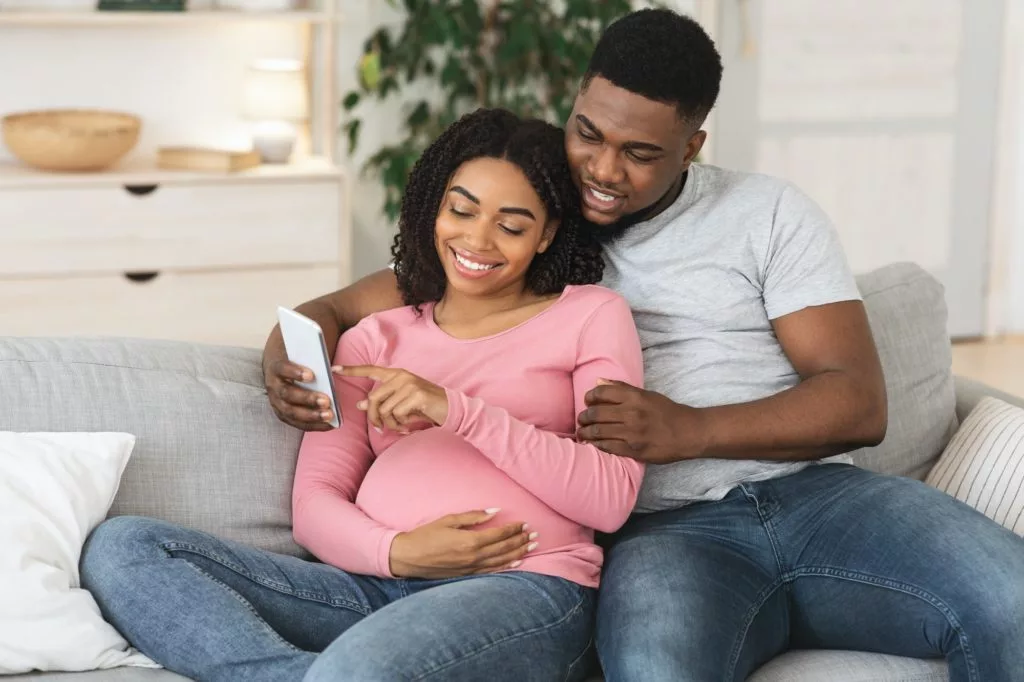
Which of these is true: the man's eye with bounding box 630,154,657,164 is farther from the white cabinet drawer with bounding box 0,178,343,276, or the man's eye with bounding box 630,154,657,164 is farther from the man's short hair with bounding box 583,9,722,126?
the white cabinet drawer with bounding box 0,178,343,276

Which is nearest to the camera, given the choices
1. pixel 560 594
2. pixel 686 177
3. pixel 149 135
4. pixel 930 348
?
pixel 560 594

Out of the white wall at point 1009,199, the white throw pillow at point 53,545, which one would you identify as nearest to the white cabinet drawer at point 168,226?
the white throw pillow at point 53,545

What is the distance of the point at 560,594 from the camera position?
5.45 feet

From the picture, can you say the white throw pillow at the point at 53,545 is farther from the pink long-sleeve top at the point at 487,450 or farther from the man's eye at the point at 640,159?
the man's eye at the point at 640,159

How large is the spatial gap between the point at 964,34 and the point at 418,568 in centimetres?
379

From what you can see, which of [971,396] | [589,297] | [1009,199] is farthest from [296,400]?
[1009,199]

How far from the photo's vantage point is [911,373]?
7.13 ft

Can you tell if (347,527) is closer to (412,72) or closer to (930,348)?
(930,348)

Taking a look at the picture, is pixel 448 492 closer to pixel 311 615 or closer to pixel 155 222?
pixel 311 615

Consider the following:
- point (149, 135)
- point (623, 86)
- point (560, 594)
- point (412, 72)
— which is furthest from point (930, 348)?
point (149, 135)

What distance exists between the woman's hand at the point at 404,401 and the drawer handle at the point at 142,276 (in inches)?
85.7

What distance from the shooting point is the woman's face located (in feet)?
5.98

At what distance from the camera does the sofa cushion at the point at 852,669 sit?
1.69m

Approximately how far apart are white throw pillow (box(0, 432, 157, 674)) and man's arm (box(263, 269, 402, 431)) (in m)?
0.21
